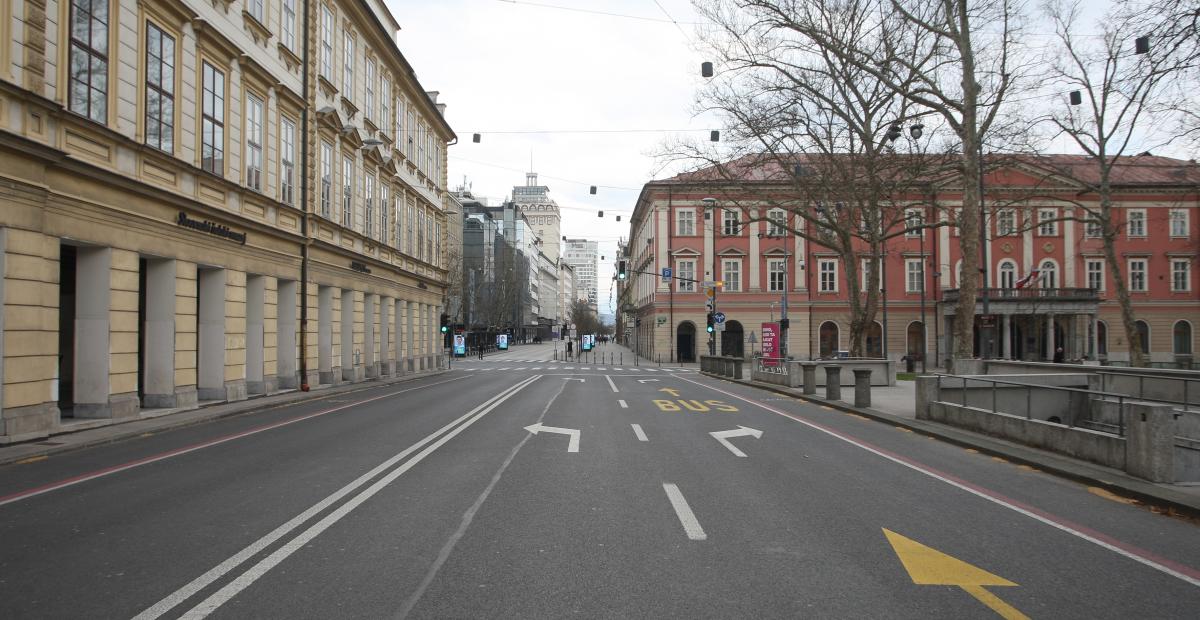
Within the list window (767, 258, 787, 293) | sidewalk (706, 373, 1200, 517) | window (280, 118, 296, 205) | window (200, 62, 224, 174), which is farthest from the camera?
window (767, 258, 787, 293)

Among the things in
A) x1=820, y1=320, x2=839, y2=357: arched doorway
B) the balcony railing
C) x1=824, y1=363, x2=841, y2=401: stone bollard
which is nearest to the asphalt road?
x1=824, y1=363, x2=841, y2=401: stone bollard

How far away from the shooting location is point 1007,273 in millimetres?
58438

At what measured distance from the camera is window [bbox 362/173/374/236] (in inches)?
1240

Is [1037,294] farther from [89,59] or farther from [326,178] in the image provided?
[89,59]

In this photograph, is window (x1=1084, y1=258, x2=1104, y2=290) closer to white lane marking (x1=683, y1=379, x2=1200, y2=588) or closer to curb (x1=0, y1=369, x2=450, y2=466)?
white lane marking (x1=683, y1=379, x2=1200, y2=588)

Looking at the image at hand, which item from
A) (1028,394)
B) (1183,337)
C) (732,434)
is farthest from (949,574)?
(1183,337)

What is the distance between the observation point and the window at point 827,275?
189 feet

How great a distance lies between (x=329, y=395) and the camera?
2330cm

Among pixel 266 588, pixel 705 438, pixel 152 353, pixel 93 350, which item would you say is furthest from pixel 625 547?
pixel 152 353

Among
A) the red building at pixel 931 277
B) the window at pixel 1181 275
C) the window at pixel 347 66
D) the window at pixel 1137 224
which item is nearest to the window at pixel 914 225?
the red building at pixel 931 277

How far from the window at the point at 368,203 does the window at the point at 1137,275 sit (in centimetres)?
5981

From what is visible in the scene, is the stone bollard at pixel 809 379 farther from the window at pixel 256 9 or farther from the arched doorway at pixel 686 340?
the arched doorway at pixel 686 340

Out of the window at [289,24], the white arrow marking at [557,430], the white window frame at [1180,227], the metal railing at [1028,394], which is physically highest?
the window at [289,24]

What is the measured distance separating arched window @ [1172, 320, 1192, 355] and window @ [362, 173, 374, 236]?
206ft
